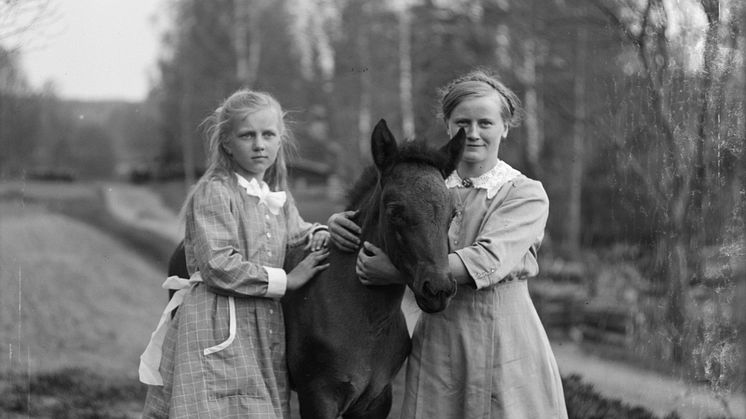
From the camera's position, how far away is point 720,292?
17.5 ft

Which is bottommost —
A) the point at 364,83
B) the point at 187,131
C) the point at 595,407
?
the point at 595,407

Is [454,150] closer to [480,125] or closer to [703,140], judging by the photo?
[480,125]

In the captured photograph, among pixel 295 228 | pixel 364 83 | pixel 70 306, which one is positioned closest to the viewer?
pixel 295 228

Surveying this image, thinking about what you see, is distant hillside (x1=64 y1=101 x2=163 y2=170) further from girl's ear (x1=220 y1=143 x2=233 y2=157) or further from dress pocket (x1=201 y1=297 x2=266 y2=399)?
dress pocket (x1=201 y1=297 x2=266 y2=399)

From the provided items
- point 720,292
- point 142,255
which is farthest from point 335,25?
point 720,292

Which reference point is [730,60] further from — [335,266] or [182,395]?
[182,395]

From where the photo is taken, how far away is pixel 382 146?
11.0 ft

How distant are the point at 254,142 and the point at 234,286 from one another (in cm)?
76

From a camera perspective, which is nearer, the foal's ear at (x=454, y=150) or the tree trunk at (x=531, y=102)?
the foal's ear at (x=454, y=150)

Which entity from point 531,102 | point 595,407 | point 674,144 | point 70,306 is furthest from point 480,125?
point 531,102

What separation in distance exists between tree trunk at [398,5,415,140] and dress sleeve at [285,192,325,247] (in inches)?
577

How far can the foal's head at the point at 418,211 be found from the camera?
9.88 feet

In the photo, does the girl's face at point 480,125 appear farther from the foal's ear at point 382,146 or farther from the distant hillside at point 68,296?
the distant hillside at point 68,296

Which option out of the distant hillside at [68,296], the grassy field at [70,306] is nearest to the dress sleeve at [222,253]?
the distant hillside at [68,296]
